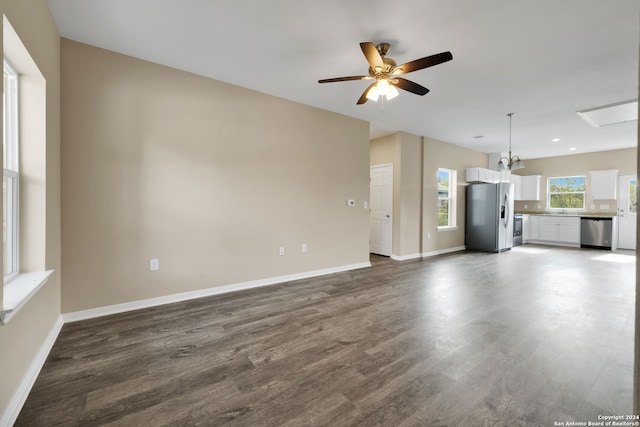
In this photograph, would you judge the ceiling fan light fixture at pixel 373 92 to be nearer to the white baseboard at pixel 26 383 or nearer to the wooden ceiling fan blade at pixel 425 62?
the wooden ceiling fan blade at pixel 425 62

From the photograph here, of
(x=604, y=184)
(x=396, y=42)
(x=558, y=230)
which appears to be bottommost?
(x=558, y=230)

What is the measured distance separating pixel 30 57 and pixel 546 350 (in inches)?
169

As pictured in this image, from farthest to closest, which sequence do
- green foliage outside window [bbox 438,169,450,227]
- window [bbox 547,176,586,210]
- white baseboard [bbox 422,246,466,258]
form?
window [bbox 547,176,586,210] → green foliage outside window [bbox 438,169,450,227] → white baseboard [bbox 422,246,466,258]

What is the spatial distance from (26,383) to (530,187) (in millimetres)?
10849

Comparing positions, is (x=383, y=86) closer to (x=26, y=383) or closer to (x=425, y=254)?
(x=26, y=383)

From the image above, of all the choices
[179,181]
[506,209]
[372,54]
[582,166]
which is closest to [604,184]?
[582,166]

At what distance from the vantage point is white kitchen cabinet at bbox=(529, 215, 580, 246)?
7492mm

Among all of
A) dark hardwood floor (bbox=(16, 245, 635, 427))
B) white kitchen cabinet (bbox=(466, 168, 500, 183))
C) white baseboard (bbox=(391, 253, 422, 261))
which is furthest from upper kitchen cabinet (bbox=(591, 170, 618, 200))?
white baseboard (bbox=(391, 253, 422, 261))

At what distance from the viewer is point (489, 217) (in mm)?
6762

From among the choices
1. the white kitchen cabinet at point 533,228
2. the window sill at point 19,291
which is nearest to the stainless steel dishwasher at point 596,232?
the white kitchen cabinet at point 533,228

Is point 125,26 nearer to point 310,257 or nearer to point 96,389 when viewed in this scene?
point 96,389

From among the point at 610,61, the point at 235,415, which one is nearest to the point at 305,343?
the point at 235,415

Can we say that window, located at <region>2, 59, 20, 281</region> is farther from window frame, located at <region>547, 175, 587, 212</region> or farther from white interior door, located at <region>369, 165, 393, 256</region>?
window frame, located at <region>547, 175, 587, 212</region>

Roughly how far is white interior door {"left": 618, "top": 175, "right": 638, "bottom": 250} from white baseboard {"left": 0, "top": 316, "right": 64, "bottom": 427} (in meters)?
11.0
